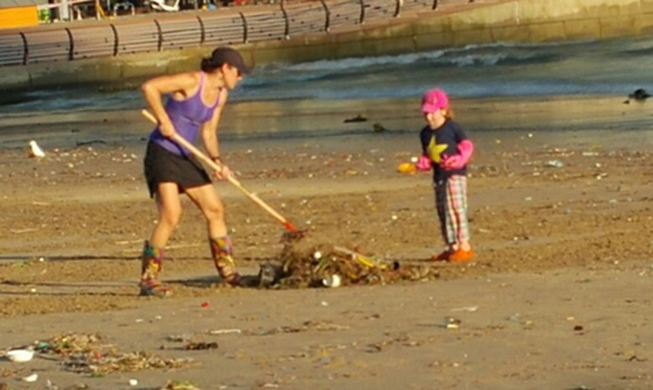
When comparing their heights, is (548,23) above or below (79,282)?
below

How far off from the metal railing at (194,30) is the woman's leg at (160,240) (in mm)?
38077

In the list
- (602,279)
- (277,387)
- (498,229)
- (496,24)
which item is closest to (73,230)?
(498,229)

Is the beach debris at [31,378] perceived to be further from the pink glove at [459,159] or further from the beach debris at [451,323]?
the pink glove at [459,159]

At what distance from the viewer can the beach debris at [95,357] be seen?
26.2 ft

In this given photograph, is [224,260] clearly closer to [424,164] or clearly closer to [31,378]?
[424,164]

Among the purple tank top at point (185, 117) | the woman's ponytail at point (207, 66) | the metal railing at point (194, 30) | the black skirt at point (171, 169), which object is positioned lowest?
the metal railing at point (194, 30)

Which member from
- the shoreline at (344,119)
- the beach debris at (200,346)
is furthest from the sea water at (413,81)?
the beach debris at (200,346)

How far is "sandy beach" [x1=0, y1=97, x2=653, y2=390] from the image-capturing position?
7.75 m

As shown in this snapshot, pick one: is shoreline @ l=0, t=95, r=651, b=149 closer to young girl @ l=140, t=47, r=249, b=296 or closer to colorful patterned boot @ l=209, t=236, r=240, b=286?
colorful patterned boot @ l=209, t=236, r=240, b=286

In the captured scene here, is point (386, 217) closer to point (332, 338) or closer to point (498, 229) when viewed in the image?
point (498, 229)

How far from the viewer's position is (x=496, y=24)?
53.2 metres

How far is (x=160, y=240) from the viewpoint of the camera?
1063cm

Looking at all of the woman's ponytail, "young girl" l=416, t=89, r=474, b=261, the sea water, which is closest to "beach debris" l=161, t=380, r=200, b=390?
the woman's ponytail

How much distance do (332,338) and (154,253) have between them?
7.81ft
